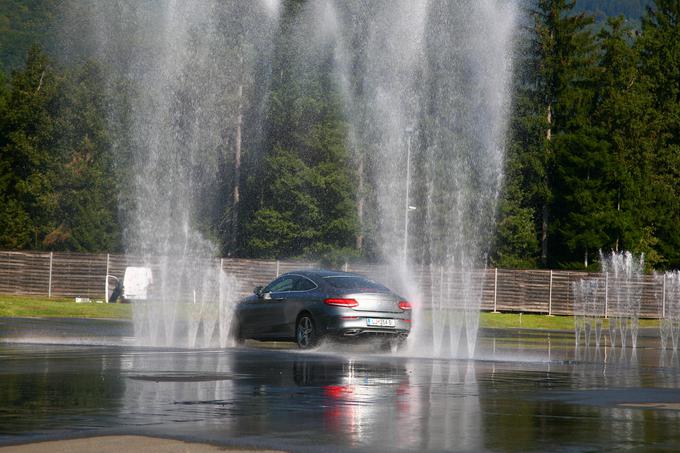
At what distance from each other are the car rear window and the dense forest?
4599 cm

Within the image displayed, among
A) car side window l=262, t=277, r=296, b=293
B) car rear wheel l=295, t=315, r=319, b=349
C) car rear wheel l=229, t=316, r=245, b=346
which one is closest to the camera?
car rear wheel l=295, t=315, r=319, b=349

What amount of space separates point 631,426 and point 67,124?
72.0 metres

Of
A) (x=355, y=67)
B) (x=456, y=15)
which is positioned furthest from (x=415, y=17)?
(x=355, y=67)

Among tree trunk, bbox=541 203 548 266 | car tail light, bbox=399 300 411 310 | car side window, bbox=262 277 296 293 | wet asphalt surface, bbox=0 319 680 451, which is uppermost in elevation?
tree trunk, bbox=541 203 548 266

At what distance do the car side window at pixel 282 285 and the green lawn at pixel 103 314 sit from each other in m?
16.8

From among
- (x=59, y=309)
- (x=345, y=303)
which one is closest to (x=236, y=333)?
(x=345, y=303)

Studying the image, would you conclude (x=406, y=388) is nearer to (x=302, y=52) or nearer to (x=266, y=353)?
(x=266, y=353)

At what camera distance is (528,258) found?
79.5 meters

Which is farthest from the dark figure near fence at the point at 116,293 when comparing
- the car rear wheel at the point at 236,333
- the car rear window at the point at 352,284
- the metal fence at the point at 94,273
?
the car rear window at the point at 352,284

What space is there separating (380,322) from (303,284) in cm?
186

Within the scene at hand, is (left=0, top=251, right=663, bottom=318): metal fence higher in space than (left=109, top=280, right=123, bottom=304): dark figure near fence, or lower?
higher

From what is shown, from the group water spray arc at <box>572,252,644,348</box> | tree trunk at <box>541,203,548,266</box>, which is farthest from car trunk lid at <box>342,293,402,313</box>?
tree trunk at <box>541,203,548,266</box>

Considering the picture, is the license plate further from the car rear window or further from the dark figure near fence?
the dark figure near fence

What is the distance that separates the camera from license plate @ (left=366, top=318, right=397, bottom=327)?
2452 cm
